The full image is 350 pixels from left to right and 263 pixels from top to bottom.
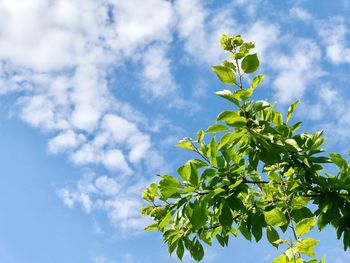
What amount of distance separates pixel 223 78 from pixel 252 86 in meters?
0.25

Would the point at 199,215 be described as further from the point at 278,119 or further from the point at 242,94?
the point at 278,119

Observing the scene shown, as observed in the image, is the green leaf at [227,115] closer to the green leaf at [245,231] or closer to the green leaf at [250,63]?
the green leaf at [250,63]

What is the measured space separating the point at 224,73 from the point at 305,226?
1348 millimetres

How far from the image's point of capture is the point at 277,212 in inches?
102

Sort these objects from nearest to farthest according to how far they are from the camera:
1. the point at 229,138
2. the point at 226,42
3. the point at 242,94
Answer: the point at 242,94 < the point at 229,138 < the point at 226,42

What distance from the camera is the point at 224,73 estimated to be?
3.27 meters

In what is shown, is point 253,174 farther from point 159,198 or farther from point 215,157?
point 159,198

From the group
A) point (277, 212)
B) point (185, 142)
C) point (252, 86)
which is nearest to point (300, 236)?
point (277, 212)

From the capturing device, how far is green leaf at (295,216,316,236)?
2.44 m

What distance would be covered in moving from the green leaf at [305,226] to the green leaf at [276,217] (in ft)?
0.46

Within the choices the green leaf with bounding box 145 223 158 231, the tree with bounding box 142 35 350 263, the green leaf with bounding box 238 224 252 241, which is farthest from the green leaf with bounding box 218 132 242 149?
the green leaf with bounding box 145 223 158 231

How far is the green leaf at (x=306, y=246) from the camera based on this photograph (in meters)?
2.34

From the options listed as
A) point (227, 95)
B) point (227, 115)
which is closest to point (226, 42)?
point (227, 95)

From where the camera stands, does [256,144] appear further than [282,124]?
No
